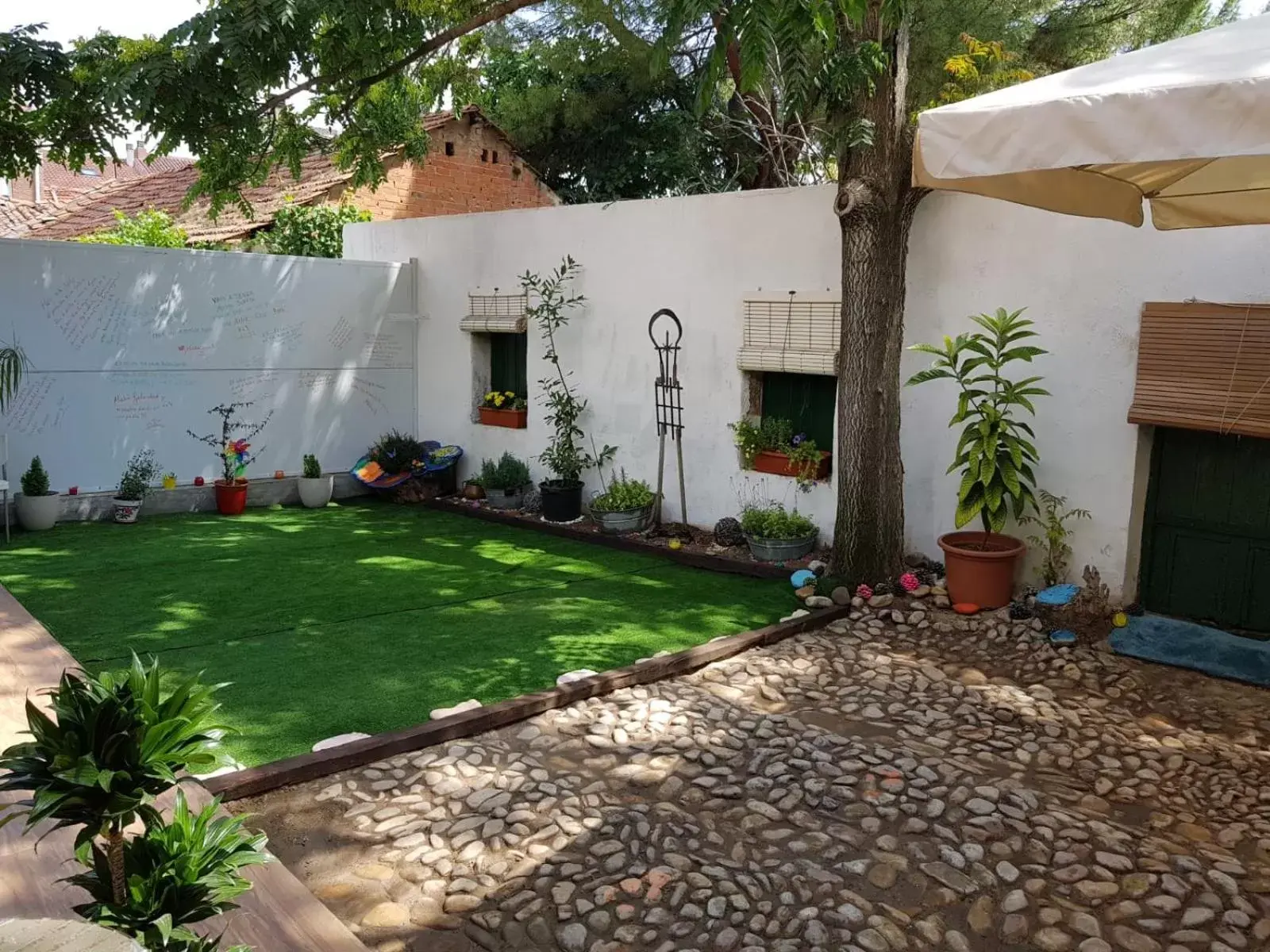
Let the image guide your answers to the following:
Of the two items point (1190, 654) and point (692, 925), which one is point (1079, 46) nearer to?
point (1190, 654)

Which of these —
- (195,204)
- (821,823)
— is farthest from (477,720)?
(195,204)

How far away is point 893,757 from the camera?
4.54m

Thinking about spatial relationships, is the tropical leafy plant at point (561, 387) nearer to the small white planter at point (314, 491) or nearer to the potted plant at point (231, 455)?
the small white planter at point (314, 491)

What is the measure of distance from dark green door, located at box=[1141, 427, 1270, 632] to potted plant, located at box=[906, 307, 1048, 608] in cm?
74

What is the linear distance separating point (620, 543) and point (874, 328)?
2.92m

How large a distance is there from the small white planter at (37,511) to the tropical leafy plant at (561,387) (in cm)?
423

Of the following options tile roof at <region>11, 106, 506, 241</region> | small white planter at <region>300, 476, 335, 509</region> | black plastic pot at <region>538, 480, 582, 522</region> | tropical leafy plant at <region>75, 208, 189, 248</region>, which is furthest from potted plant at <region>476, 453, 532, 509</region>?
tropical leafy plant at <region>75, 208, 189, 248</region>

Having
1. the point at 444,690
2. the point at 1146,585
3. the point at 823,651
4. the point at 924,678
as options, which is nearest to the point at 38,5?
the point at 444,690

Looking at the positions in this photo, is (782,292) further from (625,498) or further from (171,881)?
(171,881)

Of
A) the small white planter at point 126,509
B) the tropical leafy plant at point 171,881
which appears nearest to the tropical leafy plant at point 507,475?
the small white planter at point 126,509

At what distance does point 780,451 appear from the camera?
8133mm

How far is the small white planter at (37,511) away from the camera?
8641mm

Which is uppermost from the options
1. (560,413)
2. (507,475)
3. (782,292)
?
(782,292)

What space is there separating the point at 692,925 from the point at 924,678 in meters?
2.75
